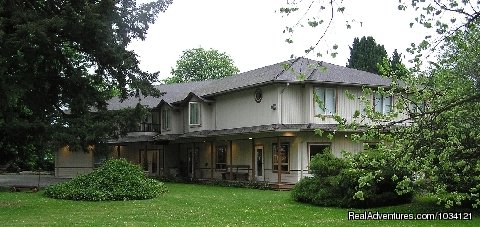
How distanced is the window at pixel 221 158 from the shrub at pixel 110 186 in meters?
12.0

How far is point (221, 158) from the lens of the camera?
38094 millimetres

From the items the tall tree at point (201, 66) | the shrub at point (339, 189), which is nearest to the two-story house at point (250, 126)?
the shrub at point (339, 189)

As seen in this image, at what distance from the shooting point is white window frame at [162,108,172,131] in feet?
136

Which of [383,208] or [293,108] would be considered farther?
[293,108]

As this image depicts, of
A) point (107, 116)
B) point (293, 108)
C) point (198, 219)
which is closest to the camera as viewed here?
point (198, 219)

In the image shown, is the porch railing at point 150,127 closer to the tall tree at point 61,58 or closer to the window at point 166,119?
the window at point 166,119

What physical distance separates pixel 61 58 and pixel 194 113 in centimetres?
1445

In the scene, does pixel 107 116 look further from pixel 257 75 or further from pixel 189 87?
pixel 189 87

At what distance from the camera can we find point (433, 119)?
7547mm

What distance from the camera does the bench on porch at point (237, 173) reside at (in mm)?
33906

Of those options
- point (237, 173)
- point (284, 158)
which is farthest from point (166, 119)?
point (284, 158)

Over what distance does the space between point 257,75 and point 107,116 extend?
11.0 metres

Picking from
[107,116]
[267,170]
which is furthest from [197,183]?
[107,116]

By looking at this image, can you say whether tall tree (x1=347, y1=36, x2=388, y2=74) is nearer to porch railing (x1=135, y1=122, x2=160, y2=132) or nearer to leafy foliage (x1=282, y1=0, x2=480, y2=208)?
porch railing (x1=135, y1=122, x2=160, y2=132)
